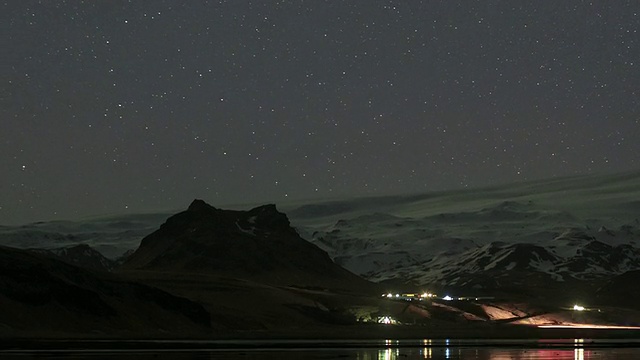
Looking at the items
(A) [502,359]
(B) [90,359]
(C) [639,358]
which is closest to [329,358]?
(A) [502,359]

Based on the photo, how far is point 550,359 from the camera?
10969cm

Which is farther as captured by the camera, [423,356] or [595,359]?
[423,356]

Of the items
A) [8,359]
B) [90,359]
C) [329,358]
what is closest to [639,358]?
[329,358]

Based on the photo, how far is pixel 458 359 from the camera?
107 meters

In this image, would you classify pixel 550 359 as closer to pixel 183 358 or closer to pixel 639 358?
pixel 639 358

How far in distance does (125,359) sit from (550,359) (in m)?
44.6

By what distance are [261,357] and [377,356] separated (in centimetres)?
1320

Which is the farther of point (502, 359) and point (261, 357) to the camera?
point (261, 357)

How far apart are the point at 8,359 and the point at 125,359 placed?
12.1 meters

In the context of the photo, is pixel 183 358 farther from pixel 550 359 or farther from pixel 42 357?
pixel 550 359

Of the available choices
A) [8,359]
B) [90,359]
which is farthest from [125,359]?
[8,359]

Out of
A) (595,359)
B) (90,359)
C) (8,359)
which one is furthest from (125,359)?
(595,359)

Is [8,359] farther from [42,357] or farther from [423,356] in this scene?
[423,356]

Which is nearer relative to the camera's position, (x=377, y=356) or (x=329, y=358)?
(x=329, y=358)
